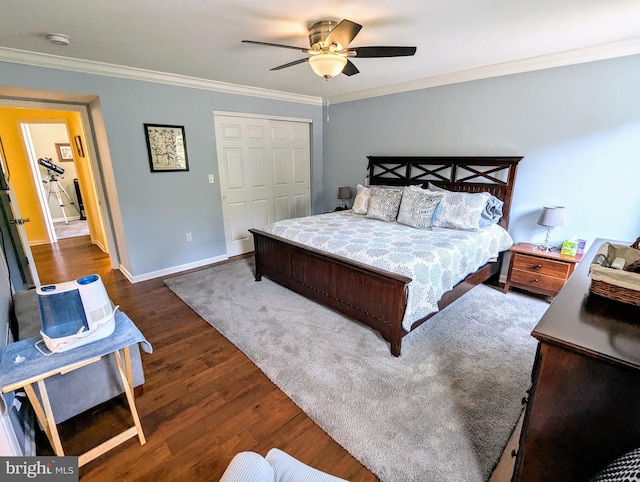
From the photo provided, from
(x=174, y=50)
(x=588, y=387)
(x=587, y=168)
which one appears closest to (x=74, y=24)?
(x=174, y=50)

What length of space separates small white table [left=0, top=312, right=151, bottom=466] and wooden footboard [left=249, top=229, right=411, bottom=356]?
1.57 meters

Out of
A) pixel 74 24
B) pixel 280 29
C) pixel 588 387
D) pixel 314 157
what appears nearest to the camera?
pixel 588 387

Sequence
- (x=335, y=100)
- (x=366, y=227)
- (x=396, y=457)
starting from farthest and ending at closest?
1. (x=335, y=100)
2. (x=366, y=227)
3. (x=396, y=457)

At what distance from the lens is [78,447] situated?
1599mm

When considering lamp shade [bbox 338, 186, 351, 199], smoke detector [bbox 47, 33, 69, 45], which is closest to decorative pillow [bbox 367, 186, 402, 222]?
lamp shade [bbox 338, 186, 351, 199]

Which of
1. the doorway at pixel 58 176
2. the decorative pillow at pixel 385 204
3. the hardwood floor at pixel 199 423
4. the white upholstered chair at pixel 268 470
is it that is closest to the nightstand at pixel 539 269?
the decorative pillow at pixel 385 204

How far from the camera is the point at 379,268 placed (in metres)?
2.34

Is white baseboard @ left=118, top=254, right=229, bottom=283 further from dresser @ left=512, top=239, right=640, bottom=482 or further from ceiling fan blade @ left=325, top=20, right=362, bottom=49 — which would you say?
dresser @ left=512, top=239, right=640, bottom=482

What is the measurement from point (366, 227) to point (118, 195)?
288cm

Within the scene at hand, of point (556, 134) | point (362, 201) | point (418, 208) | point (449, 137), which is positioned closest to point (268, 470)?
point (418, 208)

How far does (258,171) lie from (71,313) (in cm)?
365

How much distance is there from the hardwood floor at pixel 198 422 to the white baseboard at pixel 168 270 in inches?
53.2

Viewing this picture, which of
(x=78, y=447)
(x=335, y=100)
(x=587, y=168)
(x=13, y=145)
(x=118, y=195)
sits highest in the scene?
(x=335, y=100)

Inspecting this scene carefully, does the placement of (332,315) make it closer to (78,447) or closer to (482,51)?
(78,447)
